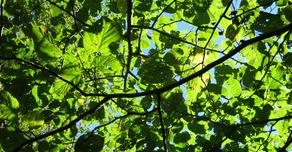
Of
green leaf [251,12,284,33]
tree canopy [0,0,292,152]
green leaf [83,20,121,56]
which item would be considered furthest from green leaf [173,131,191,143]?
green leaf [83,20,121,56]

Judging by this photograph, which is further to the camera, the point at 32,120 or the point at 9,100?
the point at 32,120

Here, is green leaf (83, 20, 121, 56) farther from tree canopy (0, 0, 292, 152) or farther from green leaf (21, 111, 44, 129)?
green leaf (21, 111, 44, 129)

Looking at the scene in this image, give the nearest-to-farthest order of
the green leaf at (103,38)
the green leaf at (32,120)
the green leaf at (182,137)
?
the green leaf at (103,38) < the green leaf at (32,120) < the green leaf at (182,137)

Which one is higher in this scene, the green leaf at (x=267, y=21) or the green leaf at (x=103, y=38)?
the green leaf at (x=267, y=21)

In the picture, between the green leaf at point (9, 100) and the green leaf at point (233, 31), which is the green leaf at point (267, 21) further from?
the green leaf at point (9, 100)

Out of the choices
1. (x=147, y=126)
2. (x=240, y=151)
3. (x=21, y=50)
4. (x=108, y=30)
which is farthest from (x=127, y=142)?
(x=108, y=30)

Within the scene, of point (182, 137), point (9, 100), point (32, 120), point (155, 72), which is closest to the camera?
point (9, 100)

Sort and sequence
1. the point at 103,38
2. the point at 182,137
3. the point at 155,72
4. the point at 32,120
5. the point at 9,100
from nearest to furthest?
1. the point at 103,38
2. the point at 9,100
3. the point at 32,120
4. the point at 155,72
5. the point at 182,137

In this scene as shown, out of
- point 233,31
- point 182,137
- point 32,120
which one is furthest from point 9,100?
point 233,31

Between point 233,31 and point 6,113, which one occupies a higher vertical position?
point 233,31

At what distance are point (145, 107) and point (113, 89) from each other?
0.68m

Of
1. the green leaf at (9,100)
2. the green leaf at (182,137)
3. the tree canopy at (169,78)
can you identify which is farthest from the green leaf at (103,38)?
the green leaf at (182,137)

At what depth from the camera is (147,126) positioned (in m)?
2.58

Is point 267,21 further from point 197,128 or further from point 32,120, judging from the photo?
point 32,120
